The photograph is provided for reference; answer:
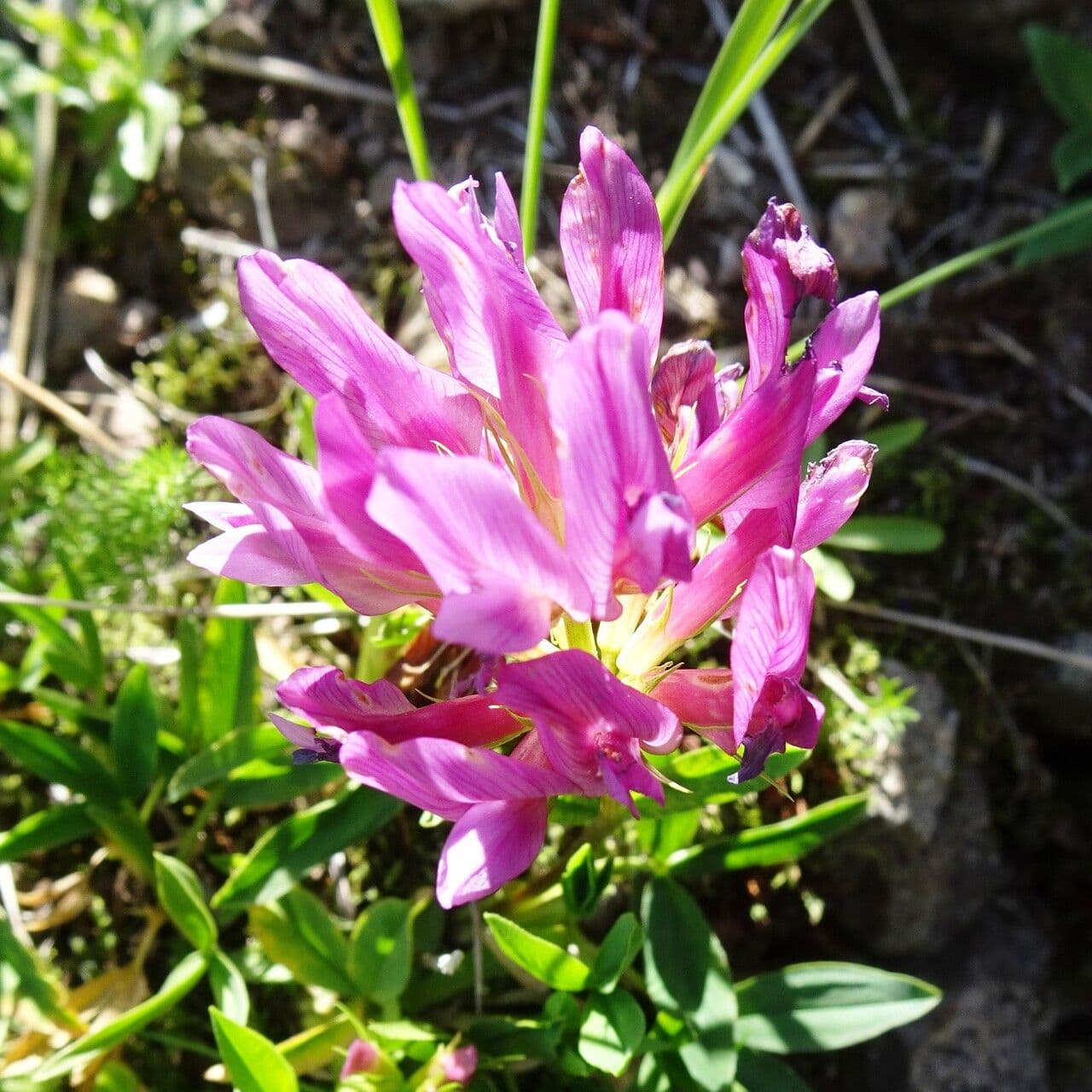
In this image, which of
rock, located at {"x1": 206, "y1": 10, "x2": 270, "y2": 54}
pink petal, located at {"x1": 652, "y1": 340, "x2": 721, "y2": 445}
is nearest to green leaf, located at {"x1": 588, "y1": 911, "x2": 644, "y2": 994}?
pink petal, located at {"x1": 652, "y1": 340, "x2": 721, "y2": 445}

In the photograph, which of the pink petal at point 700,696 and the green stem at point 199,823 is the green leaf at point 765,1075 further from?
the green stem at point 199,823

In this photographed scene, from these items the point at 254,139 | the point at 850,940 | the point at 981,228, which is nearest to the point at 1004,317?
the point at 981,228

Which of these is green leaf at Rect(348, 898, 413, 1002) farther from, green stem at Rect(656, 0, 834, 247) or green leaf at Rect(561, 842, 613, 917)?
green stem at Rect(656, 0, 834, 247)

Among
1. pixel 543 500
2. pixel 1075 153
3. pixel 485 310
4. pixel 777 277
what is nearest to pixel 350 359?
pixel 485 310

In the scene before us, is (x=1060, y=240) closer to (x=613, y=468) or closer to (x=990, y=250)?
(x=990, y=250)

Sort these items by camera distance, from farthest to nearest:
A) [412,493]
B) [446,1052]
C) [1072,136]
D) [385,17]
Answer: [1072,136] < [385,17] < [446,1052] < [412,493]

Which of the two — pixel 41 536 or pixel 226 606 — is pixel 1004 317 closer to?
pixel 226 606
